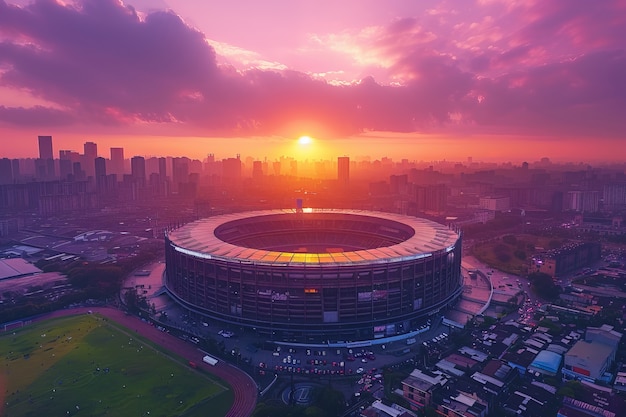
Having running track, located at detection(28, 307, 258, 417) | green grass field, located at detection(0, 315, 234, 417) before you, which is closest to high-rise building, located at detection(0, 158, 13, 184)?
running track, located at detection(28, 307, 258, 417)

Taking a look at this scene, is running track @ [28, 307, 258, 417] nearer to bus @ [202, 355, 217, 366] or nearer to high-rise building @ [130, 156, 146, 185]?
bus @ [202, 355, 217, 366]

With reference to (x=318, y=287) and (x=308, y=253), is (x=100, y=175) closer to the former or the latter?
(x=308, y=253)

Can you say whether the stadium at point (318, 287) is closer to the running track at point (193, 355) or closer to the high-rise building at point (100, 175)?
the running track at point (193, 355)

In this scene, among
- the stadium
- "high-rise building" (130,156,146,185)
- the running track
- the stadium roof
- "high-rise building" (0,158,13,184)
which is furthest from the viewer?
"high-rise building" (130,156,146,185)

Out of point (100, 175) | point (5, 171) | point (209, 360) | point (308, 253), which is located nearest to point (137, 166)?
point (100, 175)

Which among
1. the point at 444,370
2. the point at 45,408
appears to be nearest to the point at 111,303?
the point at 45,408

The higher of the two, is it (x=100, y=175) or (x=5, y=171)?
(x=5, y=171)

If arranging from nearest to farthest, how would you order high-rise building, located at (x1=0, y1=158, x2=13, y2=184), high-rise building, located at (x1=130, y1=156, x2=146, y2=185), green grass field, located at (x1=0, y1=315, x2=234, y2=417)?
green grass field, located at (x1=0, y1=315, x2=234, y2=417), high-rise building, located at (x1=0, y1=158, x2=13, y2=184), high-rise building, located at (x1=130, y1=156, x2=146, y2=185)
